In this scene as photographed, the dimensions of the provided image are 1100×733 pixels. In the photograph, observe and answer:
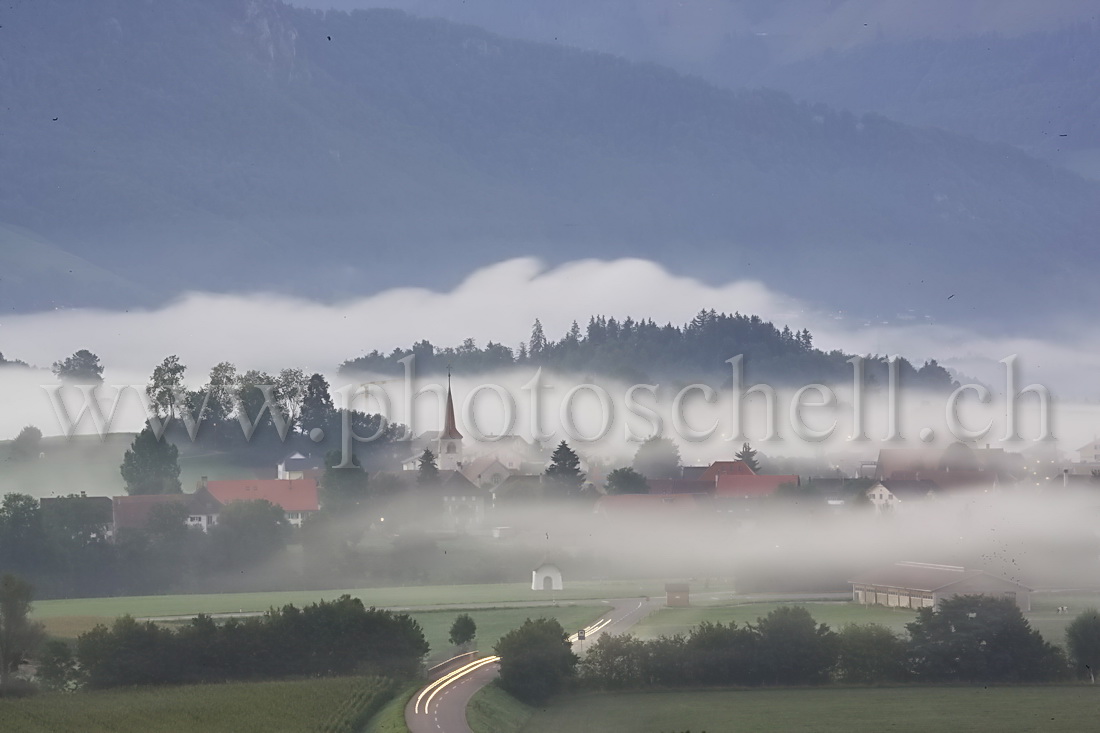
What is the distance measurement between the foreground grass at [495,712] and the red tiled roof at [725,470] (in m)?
70.0

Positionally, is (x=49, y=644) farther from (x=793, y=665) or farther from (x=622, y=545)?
(x=622, y=545)

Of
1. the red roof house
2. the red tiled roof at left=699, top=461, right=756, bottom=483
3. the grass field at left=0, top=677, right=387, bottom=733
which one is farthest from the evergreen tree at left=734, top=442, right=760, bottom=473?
the grass field at left=0, top=677, right=387, bottom=733

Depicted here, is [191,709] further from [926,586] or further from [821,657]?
[926,586]

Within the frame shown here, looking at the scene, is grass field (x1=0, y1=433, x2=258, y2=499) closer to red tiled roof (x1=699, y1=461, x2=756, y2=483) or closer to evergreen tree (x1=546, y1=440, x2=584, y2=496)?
evergreen tree (x1=546, y1=440, x2=584, y2=496)

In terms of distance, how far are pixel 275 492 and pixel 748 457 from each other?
4192 cm

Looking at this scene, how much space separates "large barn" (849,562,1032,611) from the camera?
63.1 meters

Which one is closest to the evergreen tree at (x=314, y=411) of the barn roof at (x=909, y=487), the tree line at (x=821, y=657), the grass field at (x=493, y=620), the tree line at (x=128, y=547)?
the tree line at (x=128, y=547)

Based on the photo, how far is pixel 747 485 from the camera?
10962 cm

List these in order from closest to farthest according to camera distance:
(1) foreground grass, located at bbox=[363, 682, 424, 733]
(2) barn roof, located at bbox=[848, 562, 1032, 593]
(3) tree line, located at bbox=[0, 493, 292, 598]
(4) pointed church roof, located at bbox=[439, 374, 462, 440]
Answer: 1. (1) foreground grass, located at bbox=[363, 682, 424, 733]
2. (2) barn roof, located at bbox=[848, 562, 1032, 593]
3. (3) tree line, located at bbox=[0, 493, 292, 598]
4. (4) pointed church roof, located at bbox=[439, 374, 462, 440]

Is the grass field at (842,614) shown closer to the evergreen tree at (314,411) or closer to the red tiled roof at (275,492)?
the red tiled roof at (275,492)

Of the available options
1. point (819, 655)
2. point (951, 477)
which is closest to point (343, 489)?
point (951, 477)

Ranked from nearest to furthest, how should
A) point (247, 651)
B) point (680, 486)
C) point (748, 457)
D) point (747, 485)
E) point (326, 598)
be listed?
point (247, 651)
point (326, 598)
point (747, 485)
point (680, 486)
point (748, 457)

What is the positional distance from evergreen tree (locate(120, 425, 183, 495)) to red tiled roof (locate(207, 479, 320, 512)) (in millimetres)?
2566

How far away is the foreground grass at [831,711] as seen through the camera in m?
43.9
